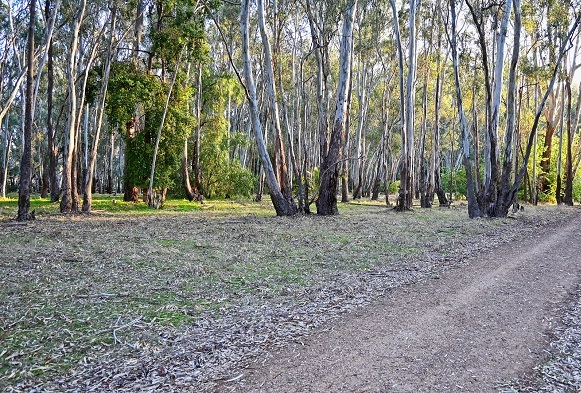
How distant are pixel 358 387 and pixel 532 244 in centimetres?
889

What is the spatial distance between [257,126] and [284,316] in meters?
10.8

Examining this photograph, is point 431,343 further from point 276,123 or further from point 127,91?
point 127,91

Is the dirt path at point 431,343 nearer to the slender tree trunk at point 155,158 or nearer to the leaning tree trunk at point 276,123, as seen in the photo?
the leaning tree trunk at point 276,123

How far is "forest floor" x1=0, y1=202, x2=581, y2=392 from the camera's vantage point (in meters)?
3.70

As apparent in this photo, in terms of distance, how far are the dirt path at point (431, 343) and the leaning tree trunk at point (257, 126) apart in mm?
9414

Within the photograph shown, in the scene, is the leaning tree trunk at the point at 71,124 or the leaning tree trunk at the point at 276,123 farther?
the leaning tree trunk at the point at 276,123

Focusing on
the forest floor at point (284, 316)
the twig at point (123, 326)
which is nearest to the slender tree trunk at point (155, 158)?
the forest floor at point (284, 316)

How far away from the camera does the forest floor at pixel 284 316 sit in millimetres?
3699

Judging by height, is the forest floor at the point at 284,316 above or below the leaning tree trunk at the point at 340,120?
below

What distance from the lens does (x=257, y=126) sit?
1530cm

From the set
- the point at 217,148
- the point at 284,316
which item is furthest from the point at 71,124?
the point at 284,316

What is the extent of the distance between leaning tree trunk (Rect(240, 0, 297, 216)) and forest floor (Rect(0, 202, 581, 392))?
18.9 feet

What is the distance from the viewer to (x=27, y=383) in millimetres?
3467

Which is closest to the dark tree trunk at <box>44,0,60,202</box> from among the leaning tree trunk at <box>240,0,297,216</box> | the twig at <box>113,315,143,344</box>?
the leaning tree trunk at <box>240,0,297,216</box>
